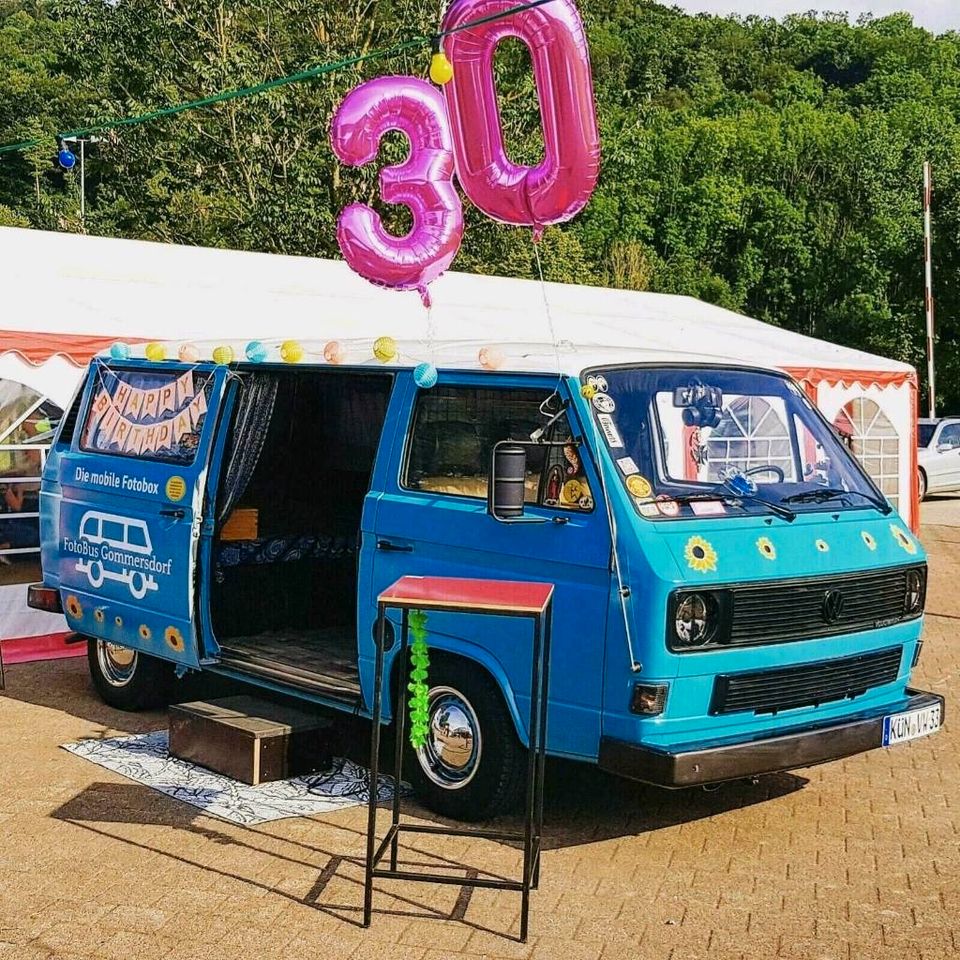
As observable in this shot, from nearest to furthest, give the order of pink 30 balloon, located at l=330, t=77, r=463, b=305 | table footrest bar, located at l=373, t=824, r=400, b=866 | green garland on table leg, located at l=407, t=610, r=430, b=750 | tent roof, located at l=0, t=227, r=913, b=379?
table footrest bar, located at l=373, t=824, r=400, b=866, green garland on table leg, located at l=407, t=610, r=430, b=750, pink 30 balloon, located at l=330, t=77, r=463, b=305, tent roof, located at l=0, t=227, r=913, b=379

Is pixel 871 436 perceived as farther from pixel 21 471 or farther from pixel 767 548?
pixel 767 548

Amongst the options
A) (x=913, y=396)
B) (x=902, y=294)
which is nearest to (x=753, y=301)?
(x=902, y=294)

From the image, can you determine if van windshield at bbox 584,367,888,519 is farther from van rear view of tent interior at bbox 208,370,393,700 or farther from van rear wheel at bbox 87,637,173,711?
van rear wheel at bbox 87,637,173,711

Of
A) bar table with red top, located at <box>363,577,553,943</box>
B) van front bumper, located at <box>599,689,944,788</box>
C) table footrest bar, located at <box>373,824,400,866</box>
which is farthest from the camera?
van front bumper, located at <box>599,689,944,788</box>

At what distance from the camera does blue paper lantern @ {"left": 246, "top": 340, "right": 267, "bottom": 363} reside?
729 centimetres

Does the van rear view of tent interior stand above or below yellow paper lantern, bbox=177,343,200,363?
below

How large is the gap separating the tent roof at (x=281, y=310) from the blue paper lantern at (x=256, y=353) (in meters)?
0.92

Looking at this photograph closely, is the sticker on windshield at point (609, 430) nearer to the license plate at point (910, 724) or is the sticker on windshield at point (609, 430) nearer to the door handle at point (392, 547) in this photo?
the door handle at point (392, 547)

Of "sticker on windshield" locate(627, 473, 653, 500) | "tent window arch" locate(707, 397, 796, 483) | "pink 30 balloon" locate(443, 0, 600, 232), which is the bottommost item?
"sticker on windshield" locate(627, 473, 653, 500)

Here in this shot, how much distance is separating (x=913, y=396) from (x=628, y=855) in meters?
11.8

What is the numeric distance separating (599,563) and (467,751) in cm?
116

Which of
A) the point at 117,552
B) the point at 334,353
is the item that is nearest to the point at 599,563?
the point at 334,353

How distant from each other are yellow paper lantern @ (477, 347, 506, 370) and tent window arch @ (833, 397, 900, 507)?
11.4 metres

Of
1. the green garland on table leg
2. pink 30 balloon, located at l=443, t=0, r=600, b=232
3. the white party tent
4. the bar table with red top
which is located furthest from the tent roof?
the bar table with red top
